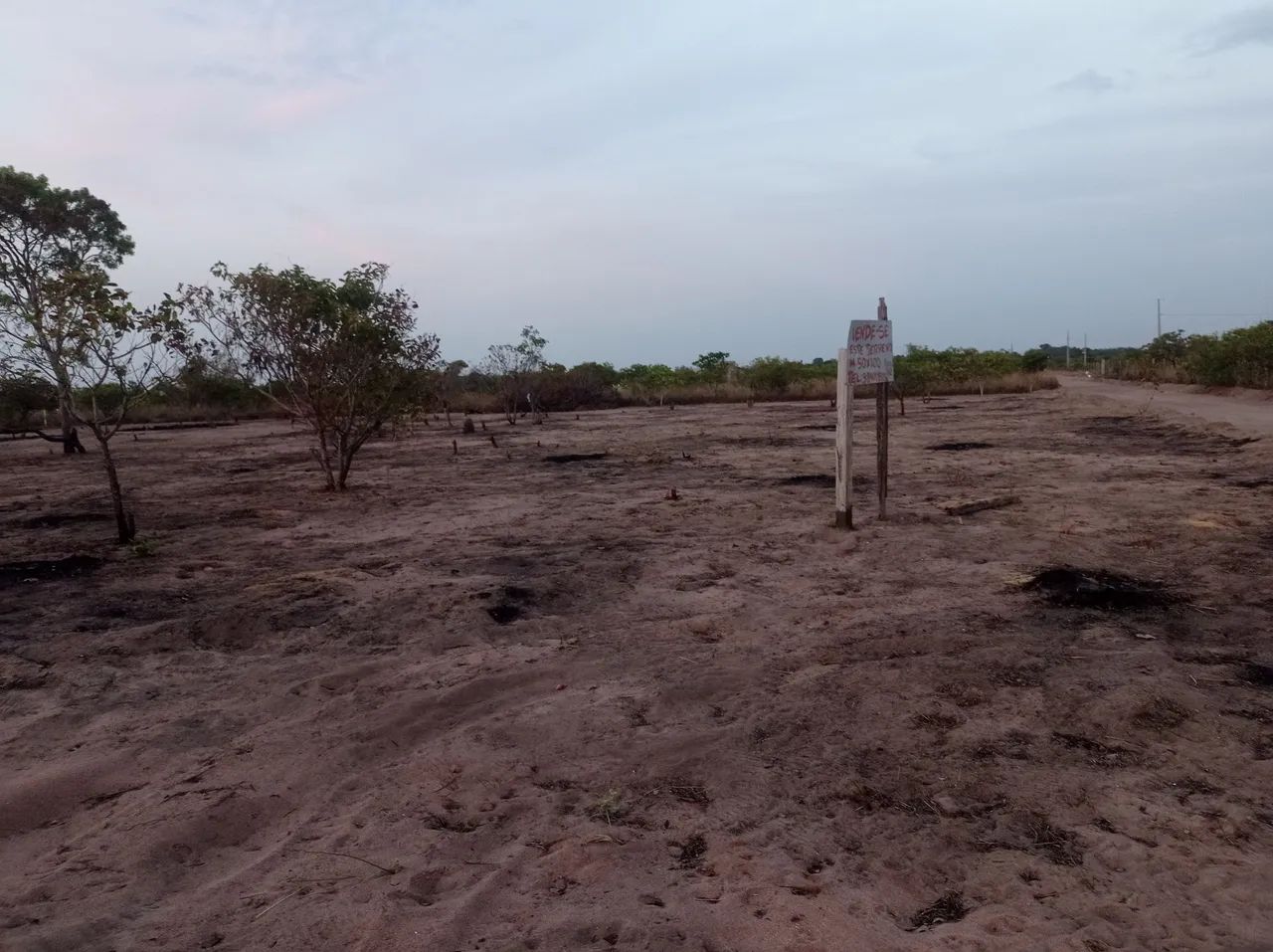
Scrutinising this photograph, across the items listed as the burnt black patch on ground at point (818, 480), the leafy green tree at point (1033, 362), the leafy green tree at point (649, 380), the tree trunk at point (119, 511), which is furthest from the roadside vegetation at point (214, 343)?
the leafy green tree at point (1033, 362)

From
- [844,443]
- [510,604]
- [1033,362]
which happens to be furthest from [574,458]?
[1033,362]

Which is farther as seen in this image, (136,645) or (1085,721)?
(136,645)

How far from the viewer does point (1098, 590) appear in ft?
18.6

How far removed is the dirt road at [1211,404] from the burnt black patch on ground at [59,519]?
16.5 m

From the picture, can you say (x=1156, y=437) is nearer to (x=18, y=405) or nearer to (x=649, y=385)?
(x=18, y=405)

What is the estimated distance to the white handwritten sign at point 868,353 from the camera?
7.49 metres

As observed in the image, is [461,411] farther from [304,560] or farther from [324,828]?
[324,828]

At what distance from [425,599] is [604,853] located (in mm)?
3363

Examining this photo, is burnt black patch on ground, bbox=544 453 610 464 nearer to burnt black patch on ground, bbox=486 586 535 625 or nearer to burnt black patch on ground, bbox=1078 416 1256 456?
burnt black patch on ground, bbox=1078 416 1256 456

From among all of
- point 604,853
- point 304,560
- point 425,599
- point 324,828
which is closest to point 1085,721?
point 604,853

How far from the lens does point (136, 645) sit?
205 inches

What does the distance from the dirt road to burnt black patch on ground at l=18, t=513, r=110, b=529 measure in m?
16.5

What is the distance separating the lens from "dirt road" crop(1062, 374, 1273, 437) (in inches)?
674

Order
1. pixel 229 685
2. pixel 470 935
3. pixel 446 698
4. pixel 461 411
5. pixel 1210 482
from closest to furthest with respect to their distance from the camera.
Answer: pixel 470 935 < pixel 446 698 < pixel 229 685 < pixel 1210 482 < pixel 461 411
